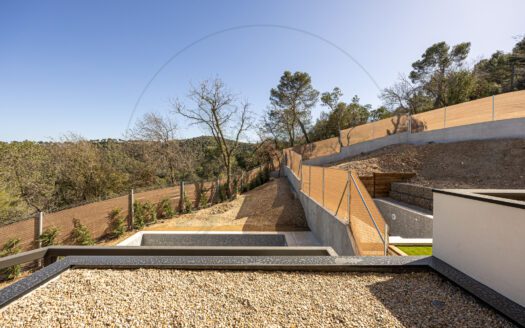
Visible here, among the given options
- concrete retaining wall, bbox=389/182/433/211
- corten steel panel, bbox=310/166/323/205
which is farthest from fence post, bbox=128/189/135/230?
concrete retaining wall, bbox=389/182/433/211

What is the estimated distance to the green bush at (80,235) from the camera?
19.7ft

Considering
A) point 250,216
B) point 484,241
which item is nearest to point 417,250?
point 484,241

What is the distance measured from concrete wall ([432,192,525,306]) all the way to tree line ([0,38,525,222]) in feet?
31.7

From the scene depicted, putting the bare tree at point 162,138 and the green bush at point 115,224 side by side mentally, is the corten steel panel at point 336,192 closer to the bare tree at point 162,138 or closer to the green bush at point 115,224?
the green bush at point 115,224

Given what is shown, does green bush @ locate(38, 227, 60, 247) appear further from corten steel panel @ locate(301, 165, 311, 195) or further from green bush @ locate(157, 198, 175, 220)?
corten steel panel @ locate(301, 165, 311, 195)

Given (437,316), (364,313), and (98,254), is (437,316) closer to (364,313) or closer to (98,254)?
(364,313)

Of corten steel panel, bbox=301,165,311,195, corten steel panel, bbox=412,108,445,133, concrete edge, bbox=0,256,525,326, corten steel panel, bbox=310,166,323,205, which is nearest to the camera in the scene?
concrete edge, bbox=0,256,525,326

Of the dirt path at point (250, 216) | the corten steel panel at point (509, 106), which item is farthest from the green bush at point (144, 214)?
the corten steel panel at point (509, 106)

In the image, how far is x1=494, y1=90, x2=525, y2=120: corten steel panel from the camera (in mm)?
8859

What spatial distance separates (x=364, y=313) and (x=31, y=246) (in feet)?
24.3

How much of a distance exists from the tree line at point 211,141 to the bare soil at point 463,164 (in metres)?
6.65

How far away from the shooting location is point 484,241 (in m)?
1.88

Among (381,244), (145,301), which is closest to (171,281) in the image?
(145,301)

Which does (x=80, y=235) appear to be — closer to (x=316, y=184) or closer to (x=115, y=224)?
(x=115, y=224)
